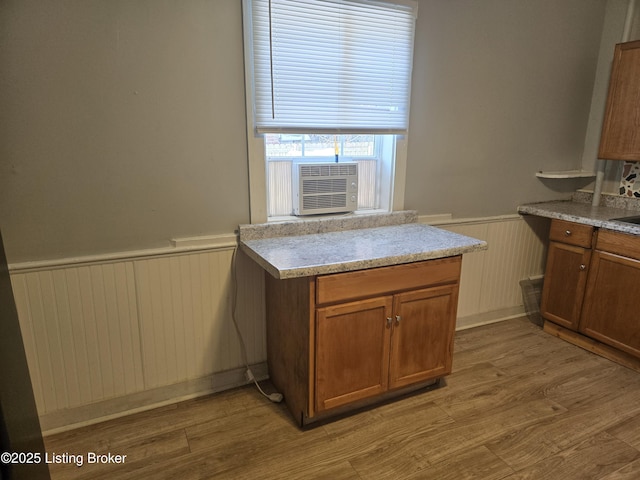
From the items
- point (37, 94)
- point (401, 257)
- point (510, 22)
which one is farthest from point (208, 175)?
point (510, 22)

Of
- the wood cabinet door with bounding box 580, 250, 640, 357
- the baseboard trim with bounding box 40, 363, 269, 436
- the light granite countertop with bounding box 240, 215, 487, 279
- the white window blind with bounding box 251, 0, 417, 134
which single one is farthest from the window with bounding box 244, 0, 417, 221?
the wood cabinet door with bounding box 580, 250, 640, 357

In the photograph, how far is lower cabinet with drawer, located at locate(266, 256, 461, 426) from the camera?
6.40 ft

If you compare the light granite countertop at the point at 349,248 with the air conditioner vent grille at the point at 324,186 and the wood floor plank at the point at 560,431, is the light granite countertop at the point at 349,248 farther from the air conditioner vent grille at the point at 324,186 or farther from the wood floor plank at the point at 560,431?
the wood floor plank at the point at 560,431

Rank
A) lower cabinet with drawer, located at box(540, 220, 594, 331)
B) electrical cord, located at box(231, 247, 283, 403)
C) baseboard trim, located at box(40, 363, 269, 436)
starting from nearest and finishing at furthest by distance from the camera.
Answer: baseboard trim, located at box(40, 363, 269, 436) < electrical cord, located at box(231, 247, 283, 403) < lower cabinet with drawer, located at box(540, 220, 594, 331)

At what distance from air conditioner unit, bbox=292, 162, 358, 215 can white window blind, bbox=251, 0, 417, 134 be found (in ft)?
0.73

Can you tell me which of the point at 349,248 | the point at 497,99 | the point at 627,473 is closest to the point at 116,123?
the point at 349,248

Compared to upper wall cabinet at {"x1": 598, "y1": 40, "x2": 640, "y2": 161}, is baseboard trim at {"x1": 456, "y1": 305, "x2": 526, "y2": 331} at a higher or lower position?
lower

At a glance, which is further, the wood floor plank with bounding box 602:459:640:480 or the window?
the window

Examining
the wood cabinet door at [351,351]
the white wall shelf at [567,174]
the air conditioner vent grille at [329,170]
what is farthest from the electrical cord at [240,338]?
the white wall shelf at [567,174]

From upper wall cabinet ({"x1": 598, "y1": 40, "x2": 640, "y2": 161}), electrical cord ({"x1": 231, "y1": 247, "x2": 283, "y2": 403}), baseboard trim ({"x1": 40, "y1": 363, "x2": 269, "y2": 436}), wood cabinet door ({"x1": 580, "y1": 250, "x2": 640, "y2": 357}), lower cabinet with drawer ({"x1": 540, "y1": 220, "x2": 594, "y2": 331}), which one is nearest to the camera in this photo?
baseboard trim ({"x1": 40, "y1": 363, "x2": 269, "y2": 436})

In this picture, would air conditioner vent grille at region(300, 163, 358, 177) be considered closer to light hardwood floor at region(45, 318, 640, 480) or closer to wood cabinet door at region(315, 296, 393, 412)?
wood cabinet door at region(315, 296, 393, 412)

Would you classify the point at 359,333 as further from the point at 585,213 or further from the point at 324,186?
the point at 585,213

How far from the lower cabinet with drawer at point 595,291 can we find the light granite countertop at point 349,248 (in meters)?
1.07

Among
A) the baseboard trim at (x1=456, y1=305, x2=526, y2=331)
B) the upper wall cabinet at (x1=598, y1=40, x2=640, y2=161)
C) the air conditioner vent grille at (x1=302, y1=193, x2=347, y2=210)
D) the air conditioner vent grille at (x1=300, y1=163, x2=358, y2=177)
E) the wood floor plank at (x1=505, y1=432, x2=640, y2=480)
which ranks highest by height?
the upper wall cabinet at (x1=598, y1=40, x2=640, y2=161)
